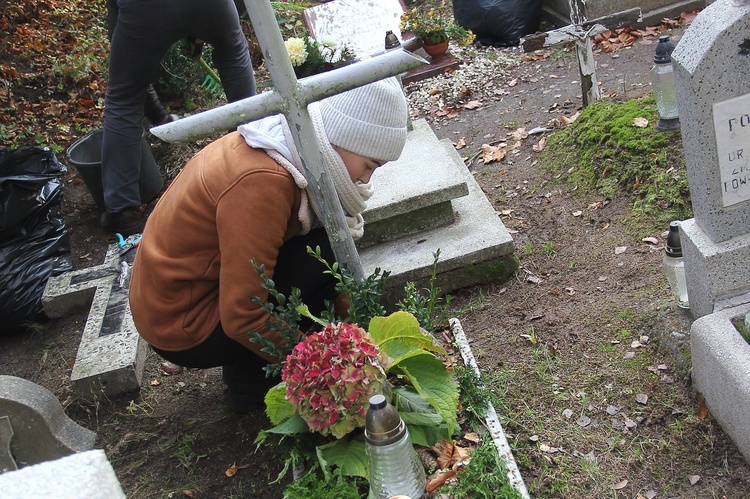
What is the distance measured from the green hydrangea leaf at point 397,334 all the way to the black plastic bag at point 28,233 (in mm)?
2801

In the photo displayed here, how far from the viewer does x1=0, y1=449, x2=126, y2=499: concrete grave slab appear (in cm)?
95

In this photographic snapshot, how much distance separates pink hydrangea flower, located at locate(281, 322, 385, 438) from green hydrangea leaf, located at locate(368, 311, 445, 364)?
0.81ft

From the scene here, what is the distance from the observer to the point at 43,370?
3.97 meters

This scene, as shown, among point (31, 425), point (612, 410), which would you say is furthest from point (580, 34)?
point (31, 425)

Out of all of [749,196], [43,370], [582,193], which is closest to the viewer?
[749,196]

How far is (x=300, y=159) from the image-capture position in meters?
2.34

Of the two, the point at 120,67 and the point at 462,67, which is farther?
the point at 462,67

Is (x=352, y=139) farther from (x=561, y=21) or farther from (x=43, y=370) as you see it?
(x=561, y=21)

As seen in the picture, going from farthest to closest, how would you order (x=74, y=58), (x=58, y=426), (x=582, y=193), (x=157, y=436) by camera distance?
(x=74, y=58) < (x=582, y=193) < (x=157, y=436) < (x=58, y=426)

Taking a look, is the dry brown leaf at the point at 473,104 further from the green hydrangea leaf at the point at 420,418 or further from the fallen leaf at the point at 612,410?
the green hydrangea leaf at the point at 420,418

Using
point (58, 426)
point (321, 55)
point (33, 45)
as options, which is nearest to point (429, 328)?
point (58, 426)

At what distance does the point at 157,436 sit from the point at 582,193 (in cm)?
267

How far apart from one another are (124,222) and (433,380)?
3.53 m

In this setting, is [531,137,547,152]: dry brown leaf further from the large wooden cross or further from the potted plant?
the potted plant
